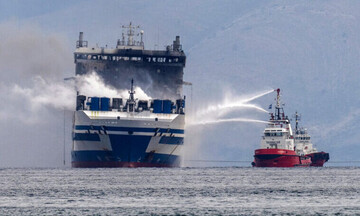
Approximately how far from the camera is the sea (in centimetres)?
8331

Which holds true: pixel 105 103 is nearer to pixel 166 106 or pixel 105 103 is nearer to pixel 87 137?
pixel 87 137

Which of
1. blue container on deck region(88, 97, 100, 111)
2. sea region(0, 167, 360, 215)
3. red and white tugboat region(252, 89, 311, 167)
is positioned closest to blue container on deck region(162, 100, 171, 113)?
blue container on deck region(88, 97, 100, 111)

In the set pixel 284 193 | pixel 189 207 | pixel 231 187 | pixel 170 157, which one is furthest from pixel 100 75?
pixel 189 207

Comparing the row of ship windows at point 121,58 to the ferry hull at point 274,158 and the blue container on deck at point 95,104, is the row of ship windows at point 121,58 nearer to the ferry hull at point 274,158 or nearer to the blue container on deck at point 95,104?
the blue container on deck at point 95,104

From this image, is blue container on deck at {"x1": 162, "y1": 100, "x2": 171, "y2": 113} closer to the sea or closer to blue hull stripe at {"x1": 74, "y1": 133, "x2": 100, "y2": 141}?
blue hull stripe at {"x1": 74, "y1": 133, "x2": 100, "y2": 141}

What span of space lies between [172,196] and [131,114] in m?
59.3

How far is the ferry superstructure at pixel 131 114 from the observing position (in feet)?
508

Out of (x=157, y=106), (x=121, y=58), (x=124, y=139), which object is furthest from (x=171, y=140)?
(x=121, y=58)

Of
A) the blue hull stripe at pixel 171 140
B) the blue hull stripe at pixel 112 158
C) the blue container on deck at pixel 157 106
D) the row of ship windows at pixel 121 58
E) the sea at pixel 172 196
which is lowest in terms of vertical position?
the sea at pixel 172 196

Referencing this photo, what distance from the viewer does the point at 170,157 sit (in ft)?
534

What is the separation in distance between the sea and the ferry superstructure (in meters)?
23.4

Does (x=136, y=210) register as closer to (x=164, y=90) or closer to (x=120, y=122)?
(x=120, y=122)

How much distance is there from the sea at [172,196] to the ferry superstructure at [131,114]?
23.4m

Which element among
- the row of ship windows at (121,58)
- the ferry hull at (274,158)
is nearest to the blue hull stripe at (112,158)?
the row of ship windows at (121,58)
